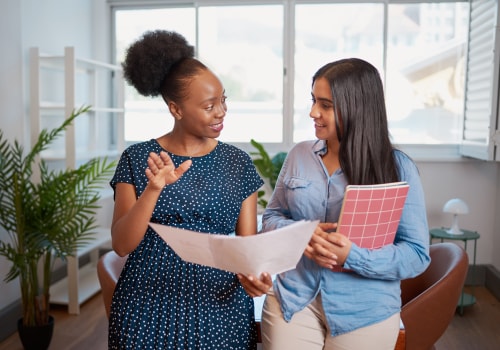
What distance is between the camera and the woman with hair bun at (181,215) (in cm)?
138

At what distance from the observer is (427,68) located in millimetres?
4332

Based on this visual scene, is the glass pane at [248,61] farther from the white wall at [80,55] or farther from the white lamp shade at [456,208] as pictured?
the white lamp shade at [456,208]

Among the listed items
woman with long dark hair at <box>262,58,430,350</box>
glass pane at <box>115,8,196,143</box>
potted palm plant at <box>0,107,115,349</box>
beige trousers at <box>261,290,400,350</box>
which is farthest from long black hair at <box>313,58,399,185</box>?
glass pane at <box>115,8,196,143</box>

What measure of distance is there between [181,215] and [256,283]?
278 millimetres

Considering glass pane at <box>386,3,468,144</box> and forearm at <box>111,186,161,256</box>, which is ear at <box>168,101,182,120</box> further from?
glass pane at <box>386,3,468,144</box>

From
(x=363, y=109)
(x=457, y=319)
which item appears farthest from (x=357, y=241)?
→ (x=457, y=319)

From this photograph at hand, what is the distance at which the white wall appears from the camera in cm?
331

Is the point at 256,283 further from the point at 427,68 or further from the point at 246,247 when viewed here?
the point at 427,68

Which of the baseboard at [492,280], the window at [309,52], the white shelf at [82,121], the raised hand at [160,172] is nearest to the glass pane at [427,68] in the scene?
the window at [309,52]

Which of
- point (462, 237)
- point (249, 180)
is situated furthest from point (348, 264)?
point (462, 237)

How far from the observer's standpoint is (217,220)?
4.75 ft

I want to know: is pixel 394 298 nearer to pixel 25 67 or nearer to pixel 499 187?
pixel 25 67

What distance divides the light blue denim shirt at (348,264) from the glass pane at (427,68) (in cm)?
299

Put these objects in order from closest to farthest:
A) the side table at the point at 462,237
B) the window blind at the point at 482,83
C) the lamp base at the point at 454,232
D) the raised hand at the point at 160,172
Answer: the raised hand at the point at 160,172, the window blind at the point at 482,83, the side table at the point at 462,237, the lamp base at the point at 454,232
